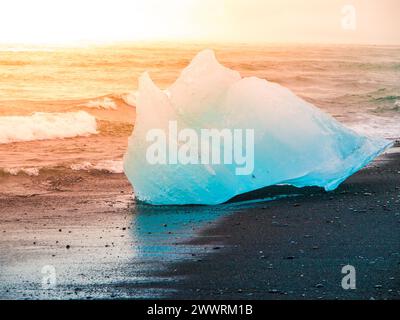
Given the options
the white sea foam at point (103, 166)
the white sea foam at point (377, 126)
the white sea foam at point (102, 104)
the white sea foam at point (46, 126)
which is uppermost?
the white sea foam at point (102, 104)

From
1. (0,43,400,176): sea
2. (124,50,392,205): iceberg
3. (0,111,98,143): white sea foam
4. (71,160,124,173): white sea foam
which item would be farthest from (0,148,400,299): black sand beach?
(0,111,98,143): white sea foam

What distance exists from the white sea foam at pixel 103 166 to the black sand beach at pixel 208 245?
124 centimetres

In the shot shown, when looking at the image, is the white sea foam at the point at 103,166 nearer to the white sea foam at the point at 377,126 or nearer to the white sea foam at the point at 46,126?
the white sea foam at the point at 46,126

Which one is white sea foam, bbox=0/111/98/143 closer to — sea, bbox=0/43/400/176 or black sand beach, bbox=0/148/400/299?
sea, bbox=0/43/400/176

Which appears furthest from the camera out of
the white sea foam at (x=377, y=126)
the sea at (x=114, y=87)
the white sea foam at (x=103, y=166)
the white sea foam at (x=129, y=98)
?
the white sea foam at (x=129, y=98)

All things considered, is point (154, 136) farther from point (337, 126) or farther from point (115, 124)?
point (115, 124)

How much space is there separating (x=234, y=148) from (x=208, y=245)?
46.4 inches

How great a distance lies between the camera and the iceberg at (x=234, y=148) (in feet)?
18.3

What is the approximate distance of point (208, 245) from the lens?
15.1 feet

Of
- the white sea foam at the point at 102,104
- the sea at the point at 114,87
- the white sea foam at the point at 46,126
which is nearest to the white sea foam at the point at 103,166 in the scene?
the sea at the point at 114,87

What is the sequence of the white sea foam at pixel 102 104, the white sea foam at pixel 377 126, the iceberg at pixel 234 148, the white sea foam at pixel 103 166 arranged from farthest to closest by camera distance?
the white sea foam at pixel 102 104 → the white sea foam at pixel 377 126 → the white sea foam at pixel 103 166 → the iceberg at pixel 234 148

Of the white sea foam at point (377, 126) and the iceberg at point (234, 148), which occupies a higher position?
the iceberg at point (234, 148)

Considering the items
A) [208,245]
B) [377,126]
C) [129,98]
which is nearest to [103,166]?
[208,245]
